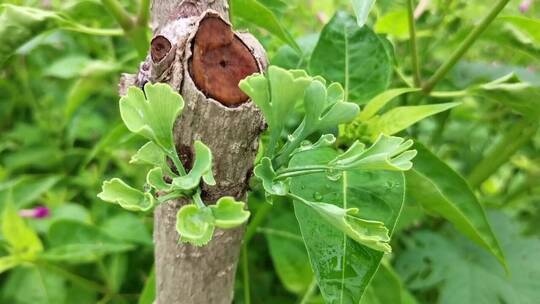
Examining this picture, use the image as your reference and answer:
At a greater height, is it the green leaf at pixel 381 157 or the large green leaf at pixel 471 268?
the green leaf at pixel 381 157

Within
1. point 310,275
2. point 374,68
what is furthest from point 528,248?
point 374,68

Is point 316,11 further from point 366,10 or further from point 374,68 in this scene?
point 366,10

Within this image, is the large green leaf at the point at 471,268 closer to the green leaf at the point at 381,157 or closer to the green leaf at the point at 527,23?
the green leaf at the point at 527,23

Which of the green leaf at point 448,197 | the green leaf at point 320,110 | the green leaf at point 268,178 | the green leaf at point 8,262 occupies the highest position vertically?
the green leaf at point 320,110

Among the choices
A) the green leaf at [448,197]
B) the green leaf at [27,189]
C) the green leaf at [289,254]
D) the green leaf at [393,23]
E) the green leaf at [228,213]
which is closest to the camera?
the green leaf at [228,213]

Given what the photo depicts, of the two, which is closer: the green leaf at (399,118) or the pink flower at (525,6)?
the green leaf at (399,118)

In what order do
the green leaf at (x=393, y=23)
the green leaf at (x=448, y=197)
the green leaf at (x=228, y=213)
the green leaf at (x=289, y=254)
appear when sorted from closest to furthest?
the green leaf at (x=228, y=213)
the green leaf at (x=448, y=197)
the green leaf at (x=393, y=23)
the green leaf at (x=289, y=254)

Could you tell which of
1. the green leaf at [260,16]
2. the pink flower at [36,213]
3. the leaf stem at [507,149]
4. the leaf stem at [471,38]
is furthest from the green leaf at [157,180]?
the pink flower at [36,213]
